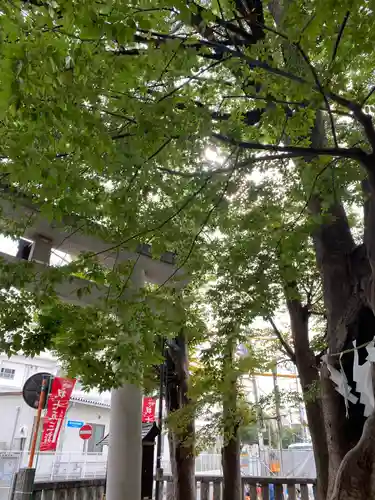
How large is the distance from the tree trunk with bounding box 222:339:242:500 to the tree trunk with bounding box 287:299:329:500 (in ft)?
3.74

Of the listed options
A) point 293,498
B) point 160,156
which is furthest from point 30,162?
point 293,498

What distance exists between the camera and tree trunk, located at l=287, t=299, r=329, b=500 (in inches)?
203

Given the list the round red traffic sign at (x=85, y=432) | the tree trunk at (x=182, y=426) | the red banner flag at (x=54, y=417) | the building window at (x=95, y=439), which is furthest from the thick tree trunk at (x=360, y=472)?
the building window at (x=95, y=439)

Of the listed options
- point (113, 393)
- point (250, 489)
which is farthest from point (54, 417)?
point (250, 489)

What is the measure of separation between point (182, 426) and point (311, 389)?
3.11m

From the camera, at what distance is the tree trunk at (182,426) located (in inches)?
281

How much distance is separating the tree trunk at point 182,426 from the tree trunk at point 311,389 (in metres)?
2.27

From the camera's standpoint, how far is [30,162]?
1973 mm

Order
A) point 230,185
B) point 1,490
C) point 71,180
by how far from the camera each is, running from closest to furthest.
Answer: point 71,180
point 230,185
point 1,490

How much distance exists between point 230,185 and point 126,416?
11.1 ft

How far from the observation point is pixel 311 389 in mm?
4840

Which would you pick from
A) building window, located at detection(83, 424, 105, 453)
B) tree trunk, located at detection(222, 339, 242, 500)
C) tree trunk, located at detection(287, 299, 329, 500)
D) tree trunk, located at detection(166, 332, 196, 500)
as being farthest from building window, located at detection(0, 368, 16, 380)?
tree trunk, located at detection(287, 299, 329, 500)

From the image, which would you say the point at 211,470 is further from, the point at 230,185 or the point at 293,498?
the point at 230,185

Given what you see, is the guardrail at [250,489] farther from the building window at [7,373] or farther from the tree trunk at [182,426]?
the building window at [7,373]
